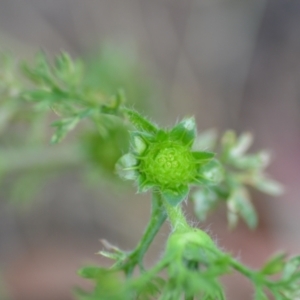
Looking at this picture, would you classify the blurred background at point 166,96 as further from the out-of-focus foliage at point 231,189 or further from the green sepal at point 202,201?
the green sepal at point 202,201

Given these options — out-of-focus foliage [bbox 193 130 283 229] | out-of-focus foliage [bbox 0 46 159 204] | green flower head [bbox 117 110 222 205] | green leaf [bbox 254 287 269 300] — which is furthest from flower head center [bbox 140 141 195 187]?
out-of-focus foliage [bbox 193 130 283 229]

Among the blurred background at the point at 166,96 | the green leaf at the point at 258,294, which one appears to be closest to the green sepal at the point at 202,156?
the green leaf at the point at 258,294

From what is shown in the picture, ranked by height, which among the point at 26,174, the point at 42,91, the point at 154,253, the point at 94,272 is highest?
the point at 154,253

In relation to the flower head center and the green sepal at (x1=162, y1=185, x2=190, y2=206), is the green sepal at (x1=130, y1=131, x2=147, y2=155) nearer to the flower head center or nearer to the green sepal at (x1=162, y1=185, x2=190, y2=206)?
the flower head center

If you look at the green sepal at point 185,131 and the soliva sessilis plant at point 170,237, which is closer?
the soliva sessilis plant at point 170,237

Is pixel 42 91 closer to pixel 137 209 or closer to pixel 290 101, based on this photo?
pixel 137 209

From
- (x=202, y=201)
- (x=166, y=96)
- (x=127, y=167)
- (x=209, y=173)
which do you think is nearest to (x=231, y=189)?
(x=202, y=201)

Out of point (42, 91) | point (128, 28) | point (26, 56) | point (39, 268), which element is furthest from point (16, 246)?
point (42, 91)
